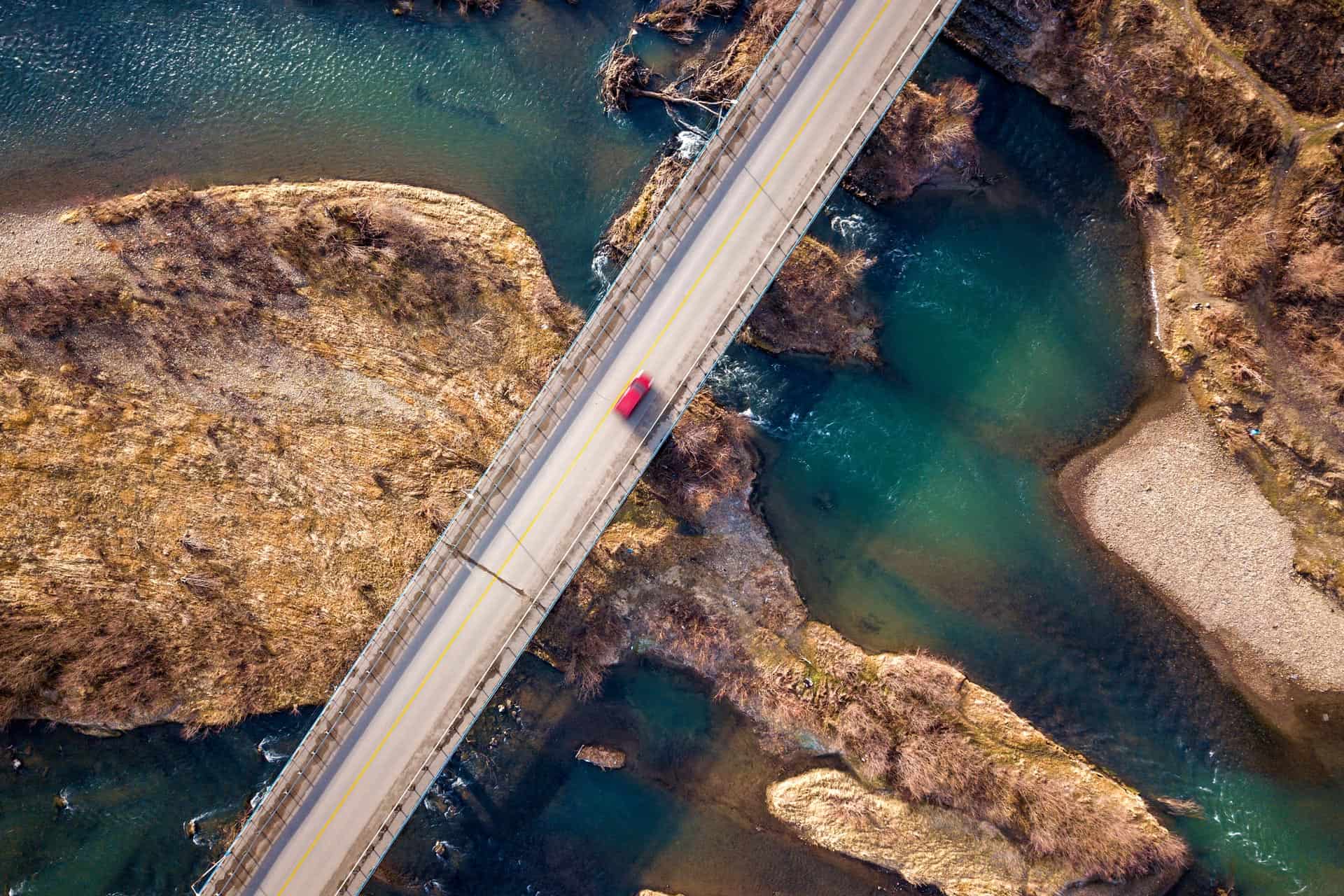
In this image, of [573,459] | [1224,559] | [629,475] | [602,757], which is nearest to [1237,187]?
[1224,559]

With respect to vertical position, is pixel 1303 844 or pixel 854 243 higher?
pixel 854 243

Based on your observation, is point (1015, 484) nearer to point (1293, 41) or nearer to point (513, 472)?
point (1293, 41)

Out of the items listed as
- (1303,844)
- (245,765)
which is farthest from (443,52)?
(1303,844)

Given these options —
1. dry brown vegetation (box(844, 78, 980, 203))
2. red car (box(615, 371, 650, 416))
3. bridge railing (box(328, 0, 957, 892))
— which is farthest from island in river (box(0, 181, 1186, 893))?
dry brown vegetation (box(844, 78, 980, 203))

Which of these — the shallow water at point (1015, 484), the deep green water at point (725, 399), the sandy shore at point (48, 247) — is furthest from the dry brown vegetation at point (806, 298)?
the sandy shore at point (48, 247)

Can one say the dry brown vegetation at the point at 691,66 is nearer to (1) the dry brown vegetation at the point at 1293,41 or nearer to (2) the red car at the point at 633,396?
(2) the red car at the point at 633,396

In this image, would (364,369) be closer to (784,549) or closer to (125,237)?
(125,237)

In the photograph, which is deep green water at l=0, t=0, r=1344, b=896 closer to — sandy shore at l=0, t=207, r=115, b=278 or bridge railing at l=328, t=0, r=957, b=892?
sandy shore at l=0, t=207, r=115, b=278
